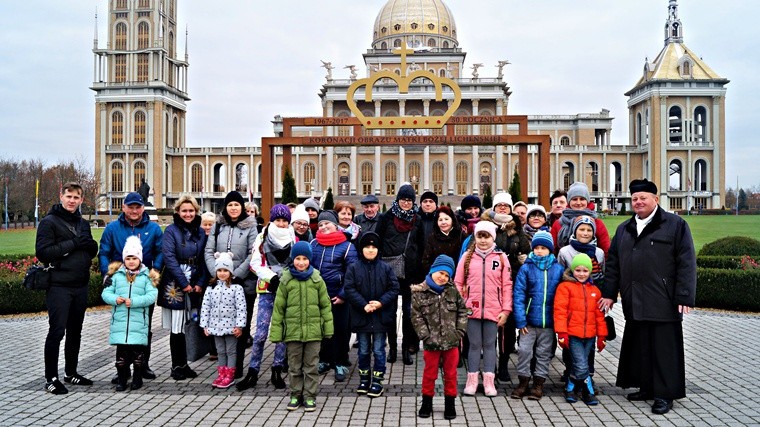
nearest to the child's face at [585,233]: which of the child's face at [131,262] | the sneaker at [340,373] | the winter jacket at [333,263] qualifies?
the winter jacket at [333,263]

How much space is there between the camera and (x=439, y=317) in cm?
551

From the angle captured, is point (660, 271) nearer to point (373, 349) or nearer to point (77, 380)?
point (373, 349)

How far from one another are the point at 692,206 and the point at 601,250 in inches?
2458

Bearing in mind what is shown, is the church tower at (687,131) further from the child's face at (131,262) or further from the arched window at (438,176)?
the child's face at (131,262)

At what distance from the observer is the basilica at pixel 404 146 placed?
203ft

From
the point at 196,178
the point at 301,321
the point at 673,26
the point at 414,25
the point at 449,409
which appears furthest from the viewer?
the point at 673,26

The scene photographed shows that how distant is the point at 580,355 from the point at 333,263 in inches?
104

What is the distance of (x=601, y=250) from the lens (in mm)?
6348

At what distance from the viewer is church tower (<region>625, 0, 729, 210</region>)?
2430 inches

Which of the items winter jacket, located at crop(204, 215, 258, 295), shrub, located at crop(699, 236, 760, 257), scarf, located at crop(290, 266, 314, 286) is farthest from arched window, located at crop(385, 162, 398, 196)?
scarf, located at crop(290, 266, 314, 286)

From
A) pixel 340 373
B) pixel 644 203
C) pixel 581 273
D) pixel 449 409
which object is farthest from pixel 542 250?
pixel 340 373

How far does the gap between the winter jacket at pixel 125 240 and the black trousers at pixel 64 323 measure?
39 centimetres

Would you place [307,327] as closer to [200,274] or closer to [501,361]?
[200,274]

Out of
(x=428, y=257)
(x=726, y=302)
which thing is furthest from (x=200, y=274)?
(x=726, y=302)
